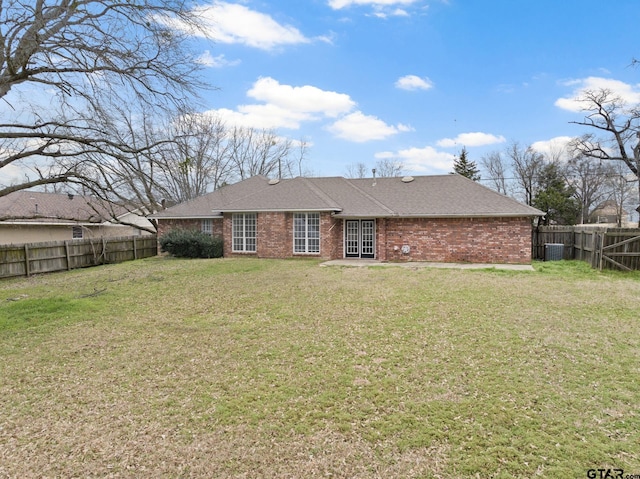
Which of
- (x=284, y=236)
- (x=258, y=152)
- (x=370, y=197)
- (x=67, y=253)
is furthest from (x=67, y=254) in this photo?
(x=258, y=152)

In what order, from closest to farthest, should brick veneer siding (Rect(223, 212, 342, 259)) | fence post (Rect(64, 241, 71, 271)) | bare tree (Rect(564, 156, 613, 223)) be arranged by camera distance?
fence post (Rect(64, 241, 71, 271)), brick veneer siding (Rect(223, 212, 342, 259)), bare tree (Rect(564, 156, 613, 223))

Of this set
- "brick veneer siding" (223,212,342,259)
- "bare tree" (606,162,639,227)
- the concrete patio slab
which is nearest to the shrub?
"brick veneer siding" (223,212,342,259)

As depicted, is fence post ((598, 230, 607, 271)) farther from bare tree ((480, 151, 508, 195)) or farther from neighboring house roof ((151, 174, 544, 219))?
bare tree ((480, 151, 508, 195))

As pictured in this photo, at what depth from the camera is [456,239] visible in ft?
54.8

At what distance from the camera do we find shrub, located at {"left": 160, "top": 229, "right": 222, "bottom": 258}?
1920cm

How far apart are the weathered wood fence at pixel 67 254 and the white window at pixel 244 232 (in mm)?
6241

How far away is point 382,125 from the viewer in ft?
103

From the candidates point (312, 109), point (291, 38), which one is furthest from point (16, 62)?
point (312, 109)

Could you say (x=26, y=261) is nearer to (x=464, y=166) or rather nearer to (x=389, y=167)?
(x=464, y=166)

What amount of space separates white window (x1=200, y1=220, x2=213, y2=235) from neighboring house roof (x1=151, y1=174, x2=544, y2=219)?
57 cm

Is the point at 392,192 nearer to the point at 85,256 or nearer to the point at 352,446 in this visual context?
the point at 85,256

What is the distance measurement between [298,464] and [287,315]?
191 inches

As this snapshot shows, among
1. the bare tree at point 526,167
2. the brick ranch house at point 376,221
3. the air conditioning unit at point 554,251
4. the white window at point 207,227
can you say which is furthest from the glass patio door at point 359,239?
the bare tree at point 526,167

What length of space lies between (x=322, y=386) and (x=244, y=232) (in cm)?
1495
